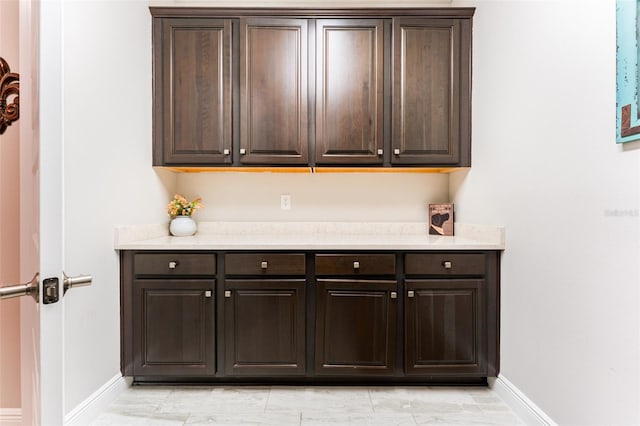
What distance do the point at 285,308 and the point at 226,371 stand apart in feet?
1.66

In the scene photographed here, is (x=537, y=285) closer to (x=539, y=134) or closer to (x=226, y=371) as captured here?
(x=539, y=134)

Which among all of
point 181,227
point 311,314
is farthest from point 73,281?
point 181,227

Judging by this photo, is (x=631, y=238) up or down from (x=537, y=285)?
up

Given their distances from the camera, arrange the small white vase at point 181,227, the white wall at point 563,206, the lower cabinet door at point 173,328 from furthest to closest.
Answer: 1. the small white vase at point 181,227
2. the lower cabinet door at point 173,328
3. the white wall at point 563,206

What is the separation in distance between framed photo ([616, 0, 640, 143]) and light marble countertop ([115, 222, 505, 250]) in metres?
0.92

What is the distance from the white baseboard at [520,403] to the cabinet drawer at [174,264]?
1.78 m

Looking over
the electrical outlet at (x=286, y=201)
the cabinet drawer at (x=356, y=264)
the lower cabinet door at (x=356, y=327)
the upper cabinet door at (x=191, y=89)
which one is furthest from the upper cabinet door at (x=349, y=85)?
the lower cabinet door at (x=356, y=327)

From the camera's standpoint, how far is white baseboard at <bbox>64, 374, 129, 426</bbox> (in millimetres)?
1699

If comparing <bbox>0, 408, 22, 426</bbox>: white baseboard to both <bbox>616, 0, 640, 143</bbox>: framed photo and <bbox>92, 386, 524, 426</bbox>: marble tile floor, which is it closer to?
<bbox>92, 386, 524, 426</bbox>: marble tile floor

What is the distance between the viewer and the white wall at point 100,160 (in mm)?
1693

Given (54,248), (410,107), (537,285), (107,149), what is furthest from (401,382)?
(107,149)

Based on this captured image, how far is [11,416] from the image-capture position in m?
1.13

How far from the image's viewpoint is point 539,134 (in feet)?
5.60

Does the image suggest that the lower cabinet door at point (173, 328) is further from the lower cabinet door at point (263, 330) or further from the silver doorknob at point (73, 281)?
the silver doorknob at point (73, 281)
